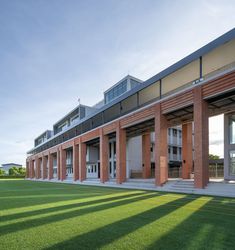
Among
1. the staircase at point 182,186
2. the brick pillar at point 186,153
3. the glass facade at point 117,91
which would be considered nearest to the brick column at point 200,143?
the staircase at point 182,186

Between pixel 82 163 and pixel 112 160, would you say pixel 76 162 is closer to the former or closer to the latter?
pixel 82 163

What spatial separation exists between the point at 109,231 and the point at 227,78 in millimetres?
12118

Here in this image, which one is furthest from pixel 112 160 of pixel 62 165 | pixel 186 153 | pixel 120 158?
pixel 186 153

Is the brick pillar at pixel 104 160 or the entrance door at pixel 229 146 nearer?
the entrance door at pixel 229 146

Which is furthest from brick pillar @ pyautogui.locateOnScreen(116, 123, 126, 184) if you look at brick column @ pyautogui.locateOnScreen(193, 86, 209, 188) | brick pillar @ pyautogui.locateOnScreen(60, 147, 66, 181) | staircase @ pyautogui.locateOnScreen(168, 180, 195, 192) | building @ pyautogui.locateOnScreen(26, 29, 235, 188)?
brick pillar @ pyautogui.locateOnScreen(60, 147, 66, 181)

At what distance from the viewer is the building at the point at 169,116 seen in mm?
16312

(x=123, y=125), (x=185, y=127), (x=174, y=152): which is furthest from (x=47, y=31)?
(x=174, y=152)

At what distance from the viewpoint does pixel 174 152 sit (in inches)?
1828

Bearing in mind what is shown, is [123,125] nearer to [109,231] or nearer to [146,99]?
[146,99]

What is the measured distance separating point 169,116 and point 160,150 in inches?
145

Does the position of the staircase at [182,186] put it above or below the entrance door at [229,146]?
below

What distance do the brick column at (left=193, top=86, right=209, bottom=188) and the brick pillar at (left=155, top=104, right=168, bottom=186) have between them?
3.94m

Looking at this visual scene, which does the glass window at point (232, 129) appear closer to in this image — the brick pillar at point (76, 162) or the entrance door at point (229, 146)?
the entrance door at point (229, 146)

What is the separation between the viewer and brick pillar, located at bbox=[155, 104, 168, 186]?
2005 cm
